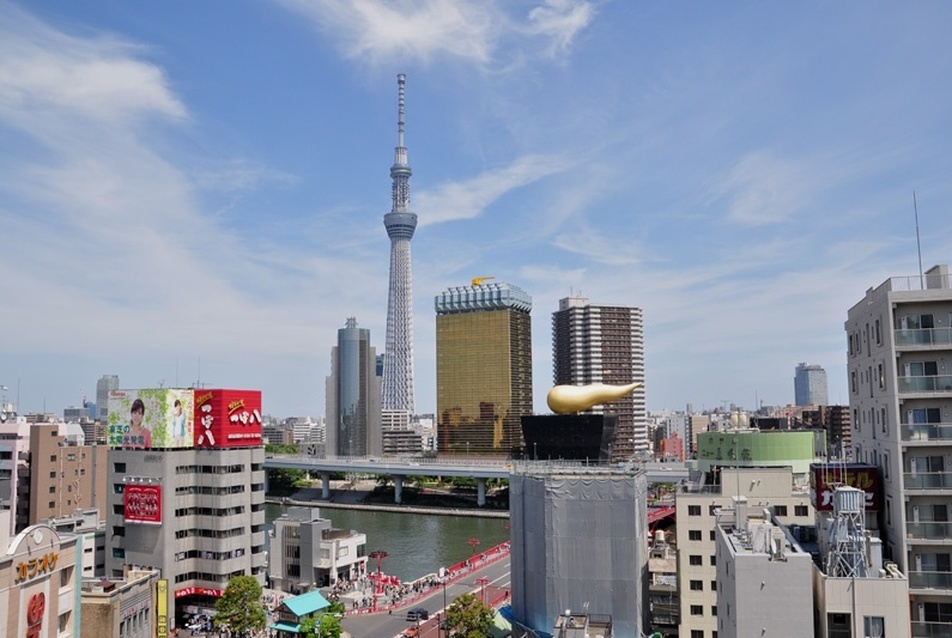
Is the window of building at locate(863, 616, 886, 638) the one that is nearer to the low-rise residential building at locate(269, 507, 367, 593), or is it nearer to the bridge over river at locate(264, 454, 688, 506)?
the low-rise residential building at locate(269, 507, 367, 593)

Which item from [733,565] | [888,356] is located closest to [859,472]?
[888,356]

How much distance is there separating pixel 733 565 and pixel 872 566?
10.6ft

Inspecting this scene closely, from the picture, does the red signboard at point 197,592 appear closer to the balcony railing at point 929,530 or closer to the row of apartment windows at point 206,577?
the row of apartment windows at point 206,577

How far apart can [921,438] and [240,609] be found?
28.9 meters

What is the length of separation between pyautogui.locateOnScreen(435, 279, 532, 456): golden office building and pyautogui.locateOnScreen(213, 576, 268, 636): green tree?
8796 centimetres

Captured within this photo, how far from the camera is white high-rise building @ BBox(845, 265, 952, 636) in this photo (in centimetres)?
1916

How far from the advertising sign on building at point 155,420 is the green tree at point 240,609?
352 inches

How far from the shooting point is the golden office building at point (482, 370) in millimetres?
124250

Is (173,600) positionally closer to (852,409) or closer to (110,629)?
(110,629)

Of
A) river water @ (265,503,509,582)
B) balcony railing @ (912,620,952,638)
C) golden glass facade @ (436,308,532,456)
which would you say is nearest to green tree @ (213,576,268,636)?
river water @ (265,503,509,582)

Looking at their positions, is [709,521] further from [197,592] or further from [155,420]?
[155,420]

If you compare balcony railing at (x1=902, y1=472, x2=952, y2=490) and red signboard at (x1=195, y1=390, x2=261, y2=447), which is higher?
red signboard at (x1=195, y1=390, x2=261, y2=447)

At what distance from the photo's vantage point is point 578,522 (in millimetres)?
26719

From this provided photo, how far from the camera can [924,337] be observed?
772 inches
